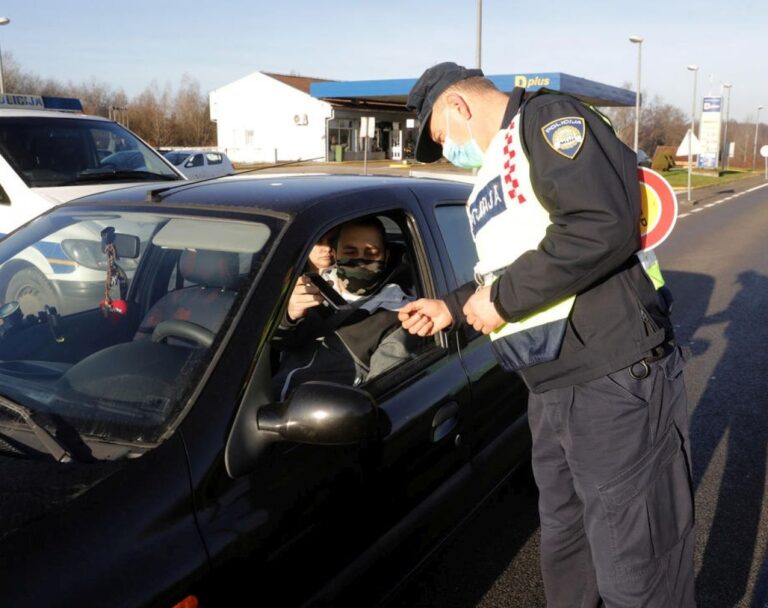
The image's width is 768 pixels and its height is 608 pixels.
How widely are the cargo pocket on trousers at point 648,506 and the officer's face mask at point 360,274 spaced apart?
1287 millimetres

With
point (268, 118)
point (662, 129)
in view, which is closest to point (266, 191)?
point (268, 118)

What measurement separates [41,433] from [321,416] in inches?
27.0

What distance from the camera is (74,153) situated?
267 inches

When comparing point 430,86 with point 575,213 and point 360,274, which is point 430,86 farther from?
point 360,274

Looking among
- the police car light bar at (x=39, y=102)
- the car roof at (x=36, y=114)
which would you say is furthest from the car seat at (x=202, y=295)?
the police car light bar at (x=39, y=102)

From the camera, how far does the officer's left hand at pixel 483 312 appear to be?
1998 mm

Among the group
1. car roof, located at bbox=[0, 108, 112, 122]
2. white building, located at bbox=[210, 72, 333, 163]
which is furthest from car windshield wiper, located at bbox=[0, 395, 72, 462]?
white building, located at bbox=[210, 72, 333, 163]

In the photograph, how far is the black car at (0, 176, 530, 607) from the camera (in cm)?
158

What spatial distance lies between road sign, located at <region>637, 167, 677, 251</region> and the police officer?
0.25ft

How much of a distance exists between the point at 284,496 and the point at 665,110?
3628 inches

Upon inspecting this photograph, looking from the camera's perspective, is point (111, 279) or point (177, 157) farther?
point (177, 157)

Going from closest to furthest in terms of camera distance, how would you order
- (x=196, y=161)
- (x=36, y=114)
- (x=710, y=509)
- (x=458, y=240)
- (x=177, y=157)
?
(x=458, y=240) → (x=710, y=509) → (x=36, y=114) → (x=196, y=161) → (x=177, y=157)

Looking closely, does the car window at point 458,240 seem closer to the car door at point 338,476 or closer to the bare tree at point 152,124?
the car door at point 338,476

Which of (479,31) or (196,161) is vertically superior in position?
(479,31)
